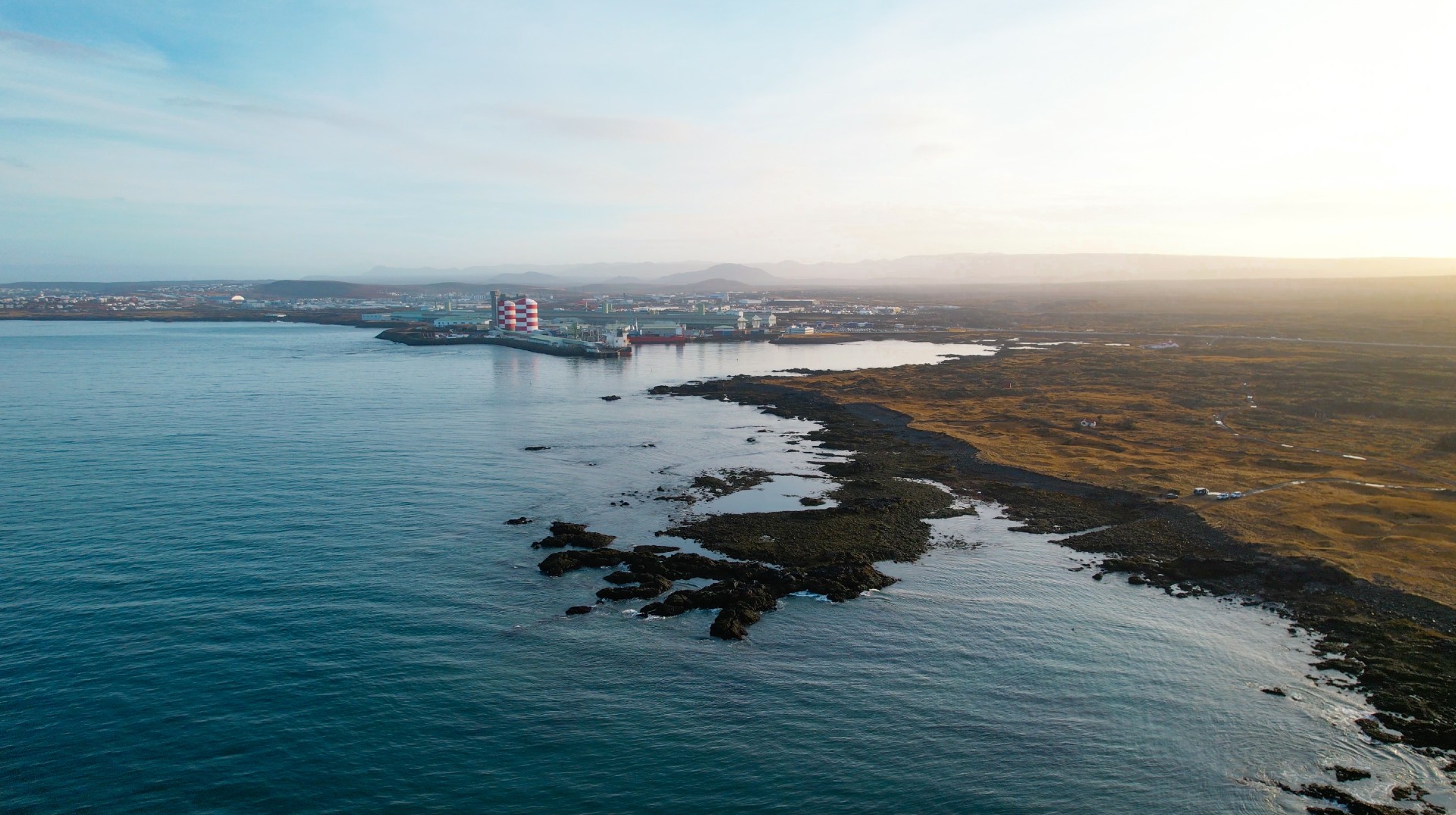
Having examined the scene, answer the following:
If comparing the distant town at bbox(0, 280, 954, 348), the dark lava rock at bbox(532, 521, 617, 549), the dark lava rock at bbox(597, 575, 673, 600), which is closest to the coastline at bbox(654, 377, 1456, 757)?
the dark lava rock at bbox(532, 521, 617, 549)

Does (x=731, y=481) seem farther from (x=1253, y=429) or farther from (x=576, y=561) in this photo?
(x=1253, y=429)

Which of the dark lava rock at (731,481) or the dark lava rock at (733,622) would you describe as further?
the dark lava rock at (731,481)

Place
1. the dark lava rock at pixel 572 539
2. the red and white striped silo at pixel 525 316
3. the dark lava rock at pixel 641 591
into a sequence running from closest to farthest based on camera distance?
the dark lava rock at pixel 641 591 < the dark lava rock at pixel 572 539 < the red and white striped silo at pixel 525 316

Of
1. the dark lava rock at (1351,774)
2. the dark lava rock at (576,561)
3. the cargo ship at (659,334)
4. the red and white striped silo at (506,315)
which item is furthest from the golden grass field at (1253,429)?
the red and white striped silo at (506,315)

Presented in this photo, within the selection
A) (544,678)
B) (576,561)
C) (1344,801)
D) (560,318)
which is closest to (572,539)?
(576,561)

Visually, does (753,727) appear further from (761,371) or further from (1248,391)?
(761,371)

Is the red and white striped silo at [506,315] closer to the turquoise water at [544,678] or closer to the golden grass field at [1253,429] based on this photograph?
the golden grass field at [1253,429]

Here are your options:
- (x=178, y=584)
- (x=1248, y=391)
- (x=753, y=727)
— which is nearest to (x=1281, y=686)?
(x=753, y=727)
